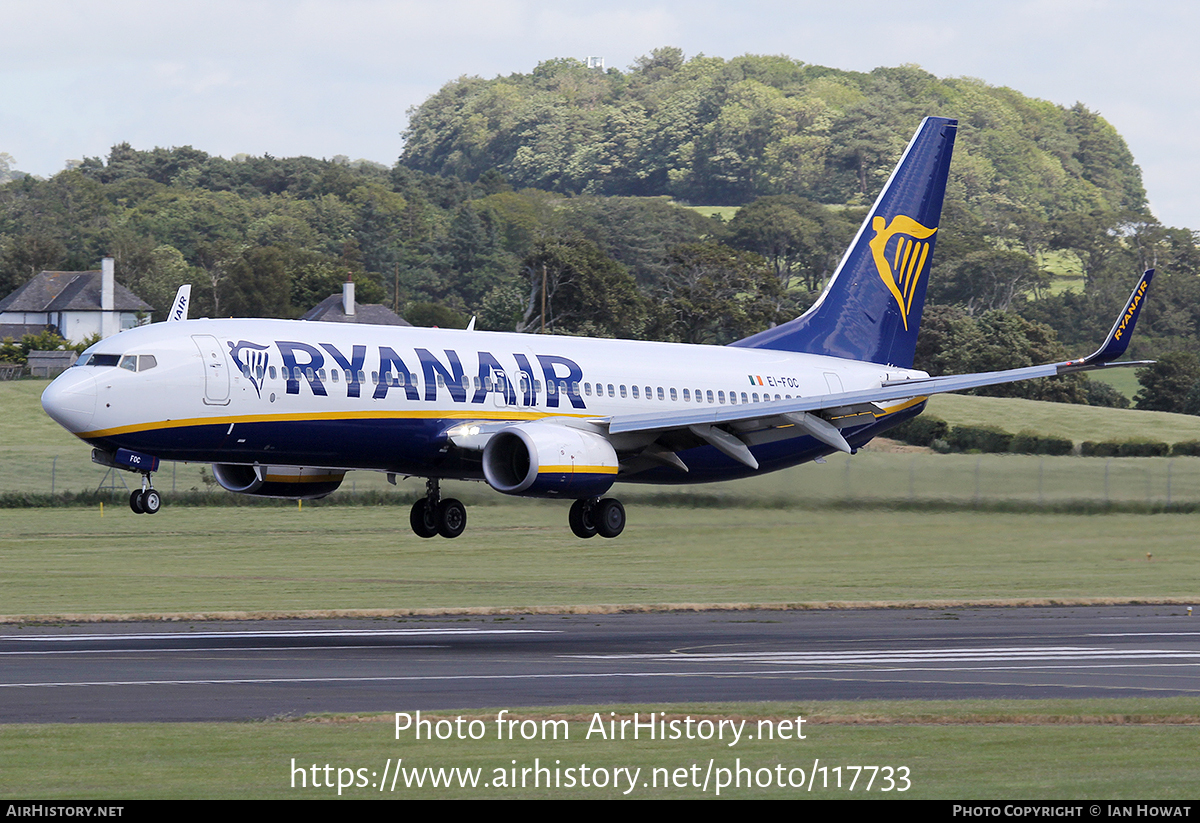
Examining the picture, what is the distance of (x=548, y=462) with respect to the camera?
4100 centimetres

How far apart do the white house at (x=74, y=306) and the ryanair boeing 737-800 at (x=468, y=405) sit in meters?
116

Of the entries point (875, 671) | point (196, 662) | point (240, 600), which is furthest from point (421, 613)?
point (875, 671)

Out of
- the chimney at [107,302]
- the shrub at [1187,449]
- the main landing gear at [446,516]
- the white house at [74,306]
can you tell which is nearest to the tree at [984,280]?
the white house at [74,306]

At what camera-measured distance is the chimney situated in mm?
155500

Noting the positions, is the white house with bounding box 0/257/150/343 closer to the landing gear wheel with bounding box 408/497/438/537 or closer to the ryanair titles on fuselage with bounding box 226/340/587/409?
the landing gear wheel with bounding box 408/497/438/537

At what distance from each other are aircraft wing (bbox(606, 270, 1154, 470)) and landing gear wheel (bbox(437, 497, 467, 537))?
5350mm

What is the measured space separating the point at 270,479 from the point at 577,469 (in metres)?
8.71

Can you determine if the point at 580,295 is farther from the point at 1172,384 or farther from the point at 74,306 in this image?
the point at 74,306

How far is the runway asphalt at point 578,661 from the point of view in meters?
30.7

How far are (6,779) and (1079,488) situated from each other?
42196mm

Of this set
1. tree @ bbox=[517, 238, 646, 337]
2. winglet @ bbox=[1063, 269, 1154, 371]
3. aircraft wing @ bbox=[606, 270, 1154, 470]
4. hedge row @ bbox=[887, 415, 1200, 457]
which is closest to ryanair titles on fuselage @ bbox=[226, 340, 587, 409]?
aircraft wing @ bbox=[606, 270, 1154, 470]

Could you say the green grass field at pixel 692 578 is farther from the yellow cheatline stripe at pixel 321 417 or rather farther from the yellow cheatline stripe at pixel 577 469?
the yellow cheatline stripe at pixel 577 469

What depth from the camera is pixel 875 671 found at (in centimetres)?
3588

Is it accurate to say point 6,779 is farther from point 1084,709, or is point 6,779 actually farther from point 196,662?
point 1084,709
